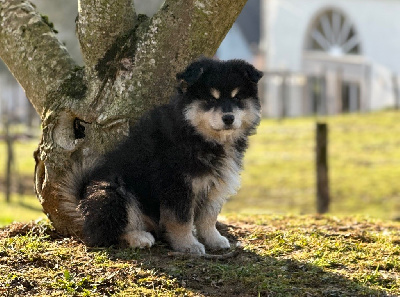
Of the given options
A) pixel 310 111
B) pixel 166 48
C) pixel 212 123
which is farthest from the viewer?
pixel 310 111

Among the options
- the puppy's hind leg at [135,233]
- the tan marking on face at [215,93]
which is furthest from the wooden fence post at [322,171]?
the tan marking on face at [215,93]

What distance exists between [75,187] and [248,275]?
192 centimetres

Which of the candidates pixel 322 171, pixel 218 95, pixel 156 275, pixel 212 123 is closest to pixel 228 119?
pixel 212 123

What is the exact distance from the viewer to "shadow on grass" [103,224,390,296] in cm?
550

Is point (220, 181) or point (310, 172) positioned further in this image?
point (310, 172)

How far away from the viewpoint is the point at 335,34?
36.4 metres

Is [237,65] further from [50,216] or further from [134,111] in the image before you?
[50,216]

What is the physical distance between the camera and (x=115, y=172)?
255 inches

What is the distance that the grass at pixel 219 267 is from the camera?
5.51 metres

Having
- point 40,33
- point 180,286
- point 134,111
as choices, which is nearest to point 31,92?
point 40,33

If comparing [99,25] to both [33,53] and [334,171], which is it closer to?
[33,53]

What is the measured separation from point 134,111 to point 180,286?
2.14m

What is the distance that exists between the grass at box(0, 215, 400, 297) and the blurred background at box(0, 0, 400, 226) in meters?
7.43

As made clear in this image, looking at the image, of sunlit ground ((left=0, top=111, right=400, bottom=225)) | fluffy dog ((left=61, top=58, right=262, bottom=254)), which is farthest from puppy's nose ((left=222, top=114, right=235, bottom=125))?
sunlit ground ((left=0, top=111, right=400, bottom=225))
